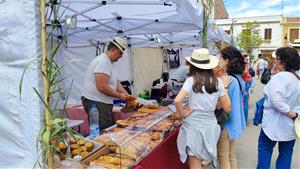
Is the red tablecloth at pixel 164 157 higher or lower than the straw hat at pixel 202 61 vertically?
lower

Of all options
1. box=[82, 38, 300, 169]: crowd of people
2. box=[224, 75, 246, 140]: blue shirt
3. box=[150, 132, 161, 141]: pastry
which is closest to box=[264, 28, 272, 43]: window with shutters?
box=[82, 38, 300, 169]: crowd of people

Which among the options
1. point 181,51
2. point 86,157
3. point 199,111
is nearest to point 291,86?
point 199,111

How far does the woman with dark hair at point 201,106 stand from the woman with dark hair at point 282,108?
0.69 metres

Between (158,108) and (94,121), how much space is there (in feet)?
3.01

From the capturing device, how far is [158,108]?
386 cm

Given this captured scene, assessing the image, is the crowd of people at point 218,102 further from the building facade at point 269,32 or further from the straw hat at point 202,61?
the building facade at point 269,32

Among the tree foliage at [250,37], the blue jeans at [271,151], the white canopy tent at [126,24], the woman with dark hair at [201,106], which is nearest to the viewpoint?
the woman with dark hair at [201,106]

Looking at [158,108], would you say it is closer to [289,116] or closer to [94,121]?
[94,121]

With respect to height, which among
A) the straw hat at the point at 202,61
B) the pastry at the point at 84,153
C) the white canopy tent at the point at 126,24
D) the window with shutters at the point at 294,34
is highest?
the window with shutters at the point at 294,34

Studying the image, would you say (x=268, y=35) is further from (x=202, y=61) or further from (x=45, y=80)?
(x=45, y=80)

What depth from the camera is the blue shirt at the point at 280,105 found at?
2.88 meters

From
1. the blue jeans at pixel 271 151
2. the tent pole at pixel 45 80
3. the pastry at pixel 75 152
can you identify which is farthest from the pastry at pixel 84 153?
the blue jeans at pixel 271 151

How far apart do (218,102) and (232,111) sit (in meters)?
0.34

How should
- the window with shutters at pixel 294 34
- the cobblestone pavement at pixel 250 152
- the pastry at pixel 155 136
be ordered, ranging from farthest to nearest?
1. the window with shutters at pixel 294 34
2. the cobblestone pavement at pixel 250 152
3. the pastry at pixel 155 136
